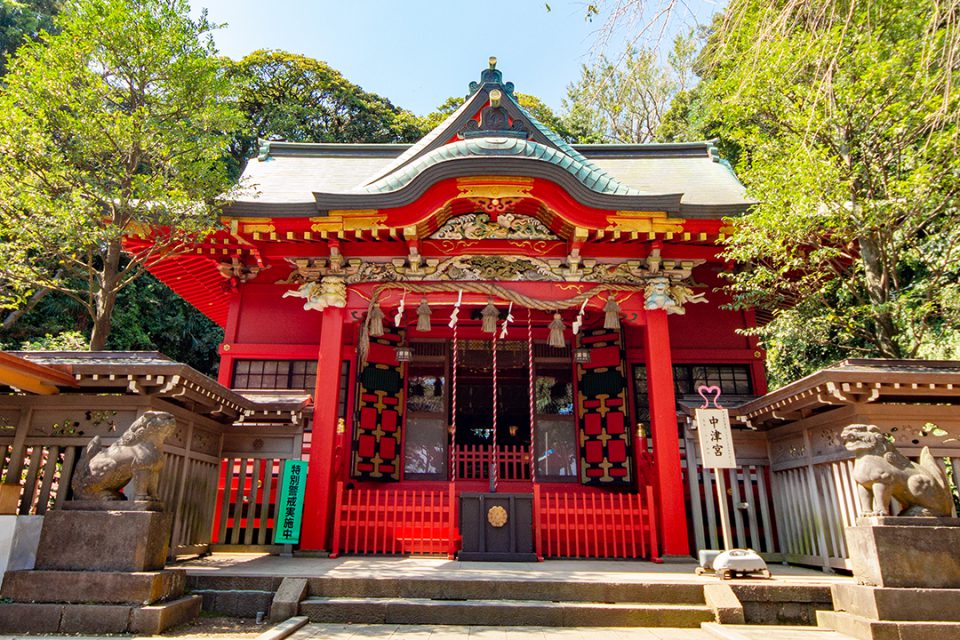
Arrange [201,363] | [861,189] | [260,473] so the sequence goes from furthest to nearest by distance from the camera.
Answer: [201,363] < [260,473] < [861,189]

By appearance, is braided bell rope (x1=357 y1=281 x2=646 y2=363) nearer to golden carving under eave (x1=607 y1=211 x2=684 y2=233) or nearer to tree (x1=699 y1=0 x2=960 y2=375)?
golden carving under eave (x1=607 y1=211 x2=684 y2=233)

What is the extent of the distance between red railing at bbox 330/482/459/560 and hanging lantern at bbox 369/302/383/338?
2.16 metres

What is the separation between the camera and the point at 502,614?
16.5ft

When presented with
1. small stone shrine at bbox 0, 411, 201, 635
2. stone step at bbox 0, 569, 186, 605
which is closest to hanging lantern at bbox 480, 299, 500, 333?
small stone shrine at bbox 0, 411, 201, 635

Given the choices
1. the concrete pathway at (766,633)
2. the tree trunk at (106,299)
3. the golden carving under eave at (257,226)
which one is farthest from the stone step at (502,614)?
the golden carving under eave at (257,226)

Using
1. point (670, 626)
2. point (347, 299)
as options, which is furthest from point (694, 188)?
point (670, 626)

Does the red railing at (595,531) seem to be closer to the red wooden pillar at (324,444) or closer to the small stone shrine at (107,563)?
the red wooden pillar at (324,444)

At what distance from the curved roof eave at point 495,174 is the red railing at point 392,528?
3849 millimetres

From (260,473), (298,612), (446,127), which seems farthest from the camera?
(446,127)

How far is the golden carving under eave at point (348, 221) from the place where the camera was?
776cm

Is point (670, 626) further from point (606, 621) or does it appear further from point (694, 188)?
point (694, 188)

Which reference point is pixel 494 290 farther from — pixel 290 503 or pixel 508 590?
pixel 508 590

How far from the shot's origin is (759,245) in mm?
7098

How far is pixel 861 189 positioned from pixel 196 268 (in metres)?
9.96
